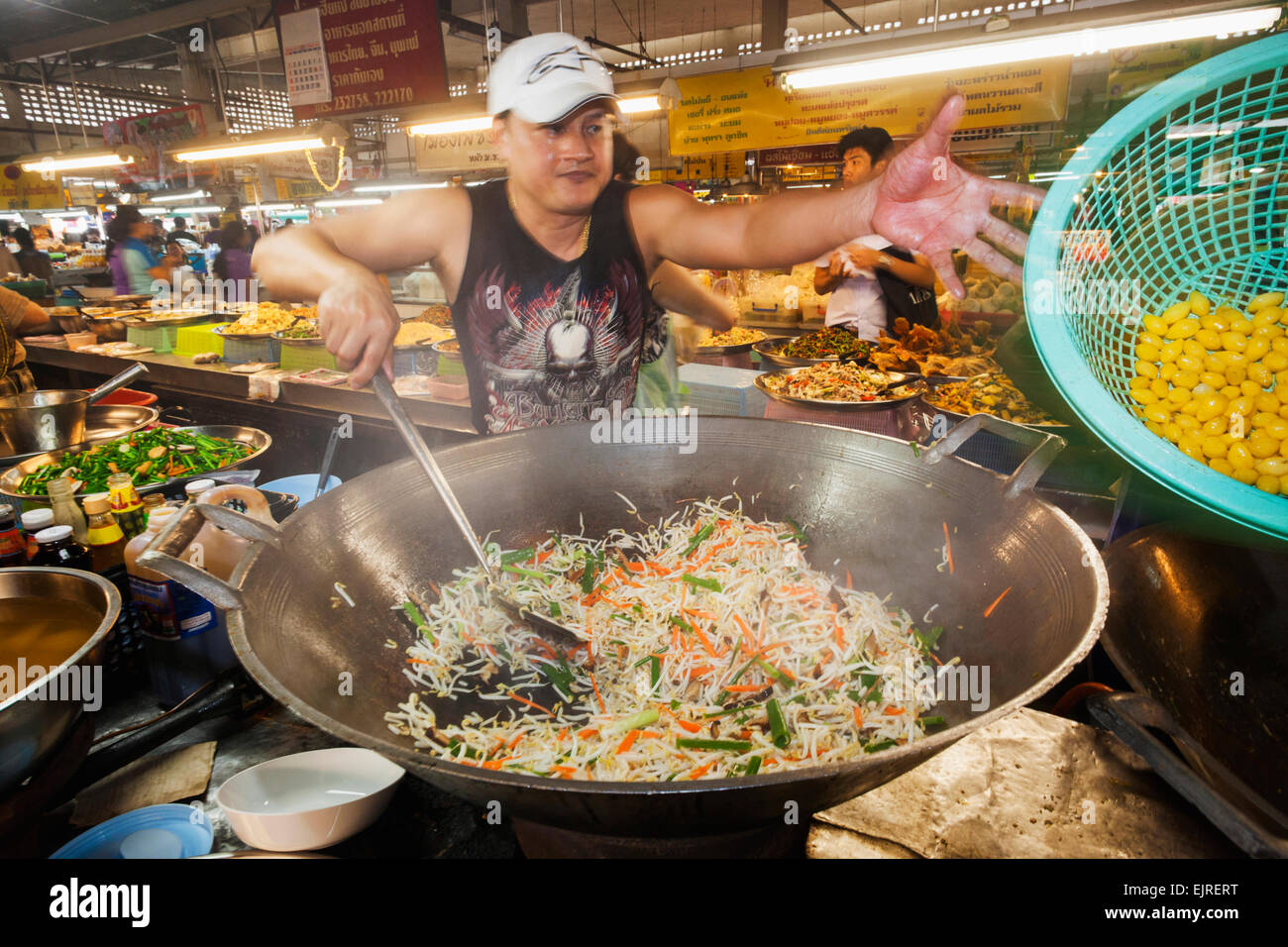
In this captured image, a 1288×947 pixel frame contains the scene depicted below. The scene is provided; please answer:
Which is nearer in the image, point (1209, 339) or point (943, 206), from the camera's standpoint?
point (1209, 339)

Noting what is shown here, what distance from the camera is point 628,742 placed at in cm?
152

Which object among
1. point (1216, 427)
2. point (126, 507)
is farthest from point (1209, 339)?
point (126, 507)

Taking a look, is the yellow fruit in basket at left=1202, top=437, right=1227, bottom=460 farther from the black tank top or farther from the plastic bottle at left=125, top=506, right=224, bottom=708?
the plastic bottle at left=125, top=506, right=224, bottom=708

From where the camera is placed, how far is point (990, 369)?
4.37m

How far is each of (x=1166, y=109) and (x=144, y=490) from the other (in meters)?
3.61

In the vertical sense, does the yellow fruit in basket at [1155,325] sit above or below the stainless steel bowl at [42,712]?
above

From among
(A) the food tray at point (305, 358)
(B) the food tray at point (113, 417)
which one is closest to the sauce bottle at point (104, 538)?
(B) the food tray at point (113, 417)

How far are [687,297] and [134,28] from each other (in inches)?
447

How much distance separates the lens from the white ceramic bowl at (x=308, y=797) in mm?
1364

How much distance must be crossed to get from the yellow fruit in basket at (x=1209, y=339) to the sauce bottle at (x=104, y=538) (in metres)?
3.29

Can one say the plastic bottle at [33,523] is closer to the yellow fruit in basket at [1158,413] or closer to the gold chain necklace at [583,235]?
the gold chain necklace at [583,235]

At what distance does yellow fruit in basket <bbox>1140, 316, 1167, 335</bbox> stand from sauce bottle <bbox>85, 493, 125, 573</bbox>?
10.6ft

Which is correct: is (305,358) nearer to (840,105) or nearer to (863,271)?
(863,271)

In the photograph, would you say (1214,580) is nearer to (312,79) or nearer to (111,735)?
(111,735)
